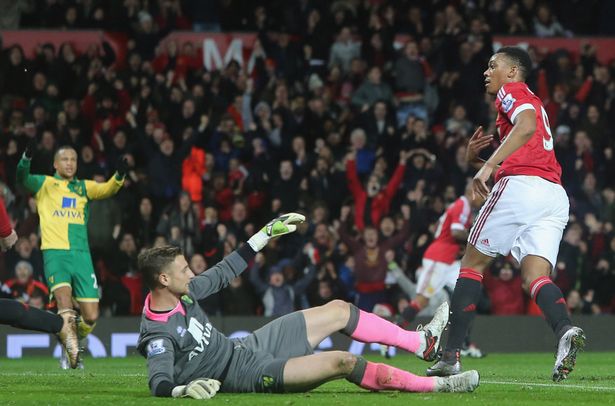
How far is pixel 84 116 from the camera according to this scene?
17.9 m

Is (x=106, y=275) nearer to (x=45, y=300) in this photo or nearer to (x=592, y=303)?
(x=45, y=300)

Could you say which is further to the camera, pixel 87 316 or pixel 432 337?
pixel 87 316

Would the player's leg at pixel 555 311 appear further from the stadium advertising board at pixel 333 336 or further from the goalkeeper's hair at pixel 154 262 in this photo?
the stadium advertising board at pixel 333 336

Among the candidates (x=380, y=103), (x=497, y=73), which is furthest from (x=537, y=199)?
(x=380, y=103)

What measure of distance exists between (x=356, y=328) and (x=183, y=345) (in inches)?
44.5

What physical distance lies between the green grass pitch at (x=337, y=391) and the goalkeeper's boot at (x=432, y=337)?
1.32 ft

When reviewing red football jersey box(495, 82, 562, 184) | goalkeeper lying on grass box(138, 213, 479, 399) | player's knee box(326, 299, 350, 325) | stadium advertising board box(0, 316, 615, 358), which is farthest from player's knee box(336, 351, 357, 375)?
stadium advertising board box(0, 316, 615, 358)

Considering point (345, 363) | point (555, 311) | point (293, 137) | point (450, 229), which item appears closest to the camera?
point (345, 363)

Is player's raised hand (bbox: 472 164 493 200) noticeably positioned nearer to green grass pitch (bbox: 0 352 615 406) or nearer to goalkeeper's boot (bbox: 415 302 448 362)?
goalkeeper's boot (bbox: 415 302 448 362)

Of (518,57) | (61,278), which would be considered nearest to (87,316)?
(61,278)

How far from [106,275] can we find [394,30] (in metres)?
7.41

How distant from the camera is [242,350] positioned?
23.9 ft

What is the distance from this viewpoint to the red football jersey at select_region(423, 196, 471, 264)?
46.1 feet

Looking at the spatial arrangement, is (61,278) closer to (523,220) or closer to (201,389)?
(523,220)
